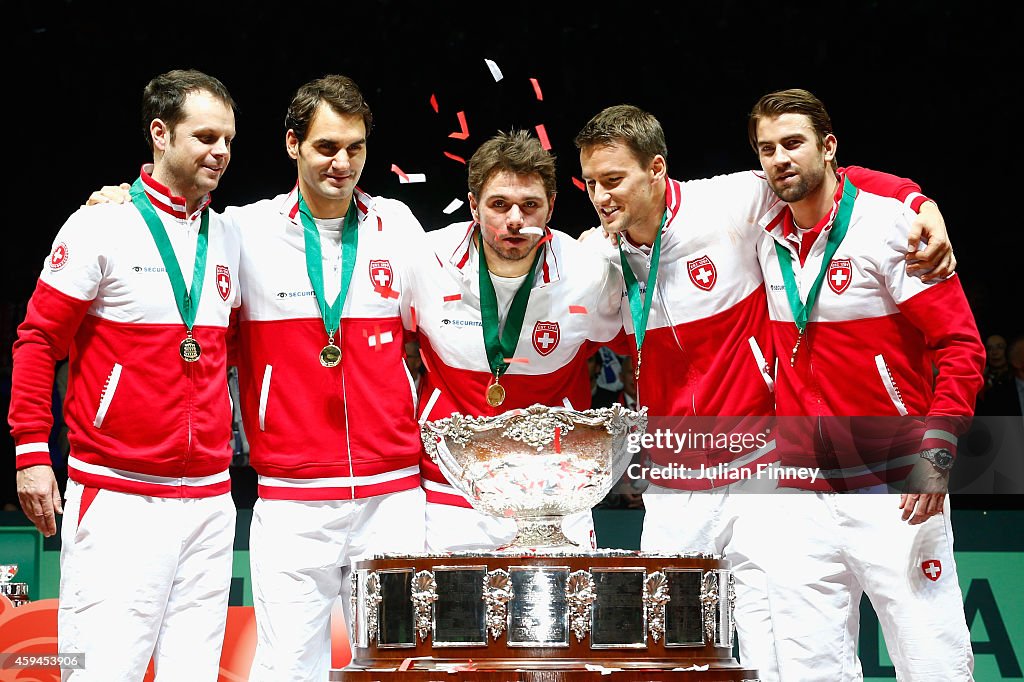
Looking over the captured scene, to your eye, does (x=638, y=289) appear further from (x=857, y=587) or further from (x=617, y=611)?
(x=617, y=611)

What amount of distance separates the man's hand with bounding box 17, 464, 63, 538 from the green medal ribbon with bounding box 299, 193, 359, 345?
97 centimetres

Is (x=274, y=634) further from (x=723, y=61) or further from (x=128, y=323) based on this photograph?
(x=723, y=61)

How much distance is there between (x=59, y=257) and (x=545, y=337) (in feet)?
5.07

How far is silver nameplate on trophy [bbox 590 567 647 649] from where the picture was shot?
290cm

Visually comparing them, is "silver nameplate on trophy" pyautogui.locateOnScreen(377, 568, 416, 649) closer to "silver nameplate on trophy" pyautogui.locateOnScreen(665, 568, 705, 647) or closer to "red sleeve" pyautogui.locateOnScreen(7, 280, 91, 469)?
"silver nameplate on trophy" pyautogui.locateOnScreen(665, 568, 705, 647)

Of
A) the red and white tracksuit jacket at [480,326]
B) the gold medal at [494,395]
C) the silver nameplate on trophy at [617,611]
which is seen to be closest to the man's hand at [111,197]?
the red and white tracksuit jacket at [480,326]

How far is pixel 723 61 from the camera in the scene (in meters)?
7.07

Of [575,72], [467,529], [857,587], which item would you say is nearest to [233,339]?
[467,529]

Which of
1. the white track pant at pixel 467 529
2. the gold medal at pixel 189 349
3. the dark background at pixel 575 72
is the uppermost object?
the dark background at pixel 575 72

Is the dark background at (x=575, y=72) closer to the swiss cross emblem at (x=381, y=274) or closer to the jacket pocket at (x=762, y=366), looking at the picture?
the swiss cross emblem at (x=381, y=274)

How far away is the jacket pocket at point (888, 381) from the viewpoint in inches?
155

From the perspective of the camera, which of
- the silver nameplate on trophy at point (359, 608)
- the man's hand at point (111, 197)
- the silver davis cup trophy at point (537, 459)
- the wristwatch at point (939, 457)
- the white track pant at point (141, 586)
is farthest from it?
the man's hand at point (111, 197)

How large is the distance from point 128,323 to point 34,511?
626 millimetres

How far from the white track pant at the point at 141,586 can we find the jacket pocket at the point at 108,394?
0.78 feet
